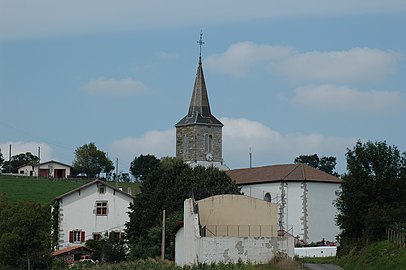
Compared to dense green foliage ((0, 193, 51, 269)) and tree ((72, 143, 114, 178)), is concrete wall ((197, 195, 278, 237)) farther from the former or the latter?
tree ((72, 143, 114, 178))

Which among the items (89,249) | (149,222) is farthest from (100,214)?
(149,222)

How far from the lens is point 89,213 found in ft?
282

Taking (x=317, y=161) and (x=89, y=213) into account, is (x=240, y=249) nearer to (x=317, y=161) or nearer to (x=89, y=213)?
(x=89, y=213)

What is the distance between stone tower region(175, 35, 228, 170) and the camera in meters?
121

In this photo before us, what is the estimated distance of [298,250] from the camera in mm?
66812

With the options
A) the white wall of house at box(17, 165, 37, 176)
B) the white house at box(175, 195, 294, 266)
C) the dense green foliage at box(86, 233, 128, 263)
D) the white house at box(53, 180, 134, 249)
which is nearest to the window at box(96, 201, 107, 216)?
the white house at box(53, 180, 134, 249)

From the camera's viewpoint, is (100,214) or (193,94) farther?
(193,94)

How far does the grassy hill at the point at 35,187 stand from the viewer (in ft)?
347

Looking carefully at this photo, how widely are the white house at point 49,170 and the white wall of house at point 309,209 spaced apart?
58229 mm

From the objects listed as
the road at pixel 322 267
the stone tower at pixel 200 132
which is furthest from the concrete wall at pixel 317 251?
the stone tower at pixel 200 132

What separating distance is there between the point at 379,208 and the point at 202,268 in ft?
39.5

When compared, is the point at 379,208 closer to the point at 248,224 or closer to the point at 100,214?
the point at 248,224

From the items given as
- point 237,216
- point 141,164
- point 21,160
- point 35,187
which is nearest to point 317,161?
point 141,164

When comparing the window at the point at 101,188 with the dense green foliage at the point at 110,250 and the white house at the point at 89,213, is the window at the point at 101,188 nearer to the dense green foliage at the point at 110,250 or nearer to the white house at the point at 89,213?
the white house at the point at 89,213
